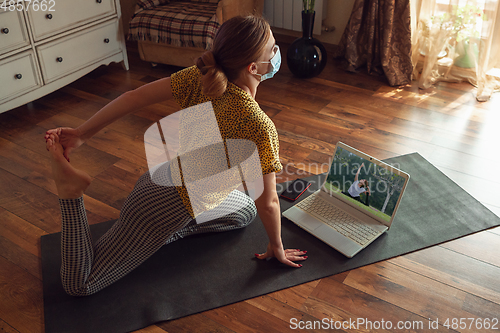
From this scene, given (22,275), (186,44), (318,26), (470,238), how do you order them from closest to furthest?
(22,275), (470,238), (186,44), (318,26)

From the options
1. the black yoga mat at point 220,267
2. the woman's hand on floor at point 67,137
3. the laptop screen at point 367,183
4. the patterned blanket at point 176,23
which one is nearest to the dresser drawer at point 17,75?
Answer: the patterned blanket at point 176,23

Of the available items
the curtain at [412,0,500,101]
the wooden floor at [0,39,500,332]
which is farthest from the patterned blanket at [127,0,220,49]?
the curtain at [412,0,500,101]

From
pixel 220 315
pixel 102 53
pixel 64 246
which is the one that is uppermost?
pixel 102 53

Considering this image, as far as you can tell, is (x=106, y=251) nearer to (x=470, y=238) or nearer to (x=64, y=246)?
(x=64, y=246)

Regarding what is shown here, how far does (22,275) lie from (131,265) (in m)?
0.44

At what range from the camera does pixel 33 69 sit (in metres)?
2.67

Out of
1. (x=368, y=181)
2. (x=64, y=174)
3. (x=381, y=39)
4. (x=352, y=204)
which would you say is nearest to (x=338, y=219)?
(x=352, y=204)

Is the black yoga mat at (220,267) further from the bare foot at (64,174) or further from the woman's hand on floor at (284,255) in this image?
the bare foot at (64,174)

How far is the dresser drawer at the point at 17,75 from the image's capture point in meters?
2.53

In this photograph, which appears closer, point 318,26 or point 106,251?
point 106,251

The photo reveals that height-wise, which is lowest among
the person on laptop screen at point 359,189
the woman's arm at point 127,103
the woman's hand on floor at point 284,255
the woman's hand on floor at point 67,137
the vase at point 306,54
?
the woman's hand on floor at point 284,255

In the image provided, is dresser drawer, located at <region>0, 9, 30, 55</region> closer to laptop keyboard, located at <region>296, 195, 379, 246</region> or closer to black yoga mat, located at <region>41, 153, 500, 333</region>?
black yoga mat, located at <region>41, 153, 500, 333</region>

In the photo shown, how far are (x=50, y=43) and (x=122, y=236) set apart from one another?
1.74m

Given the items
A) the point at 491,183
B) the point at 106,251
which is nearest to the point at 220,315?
the point at 106,251
